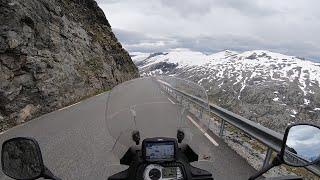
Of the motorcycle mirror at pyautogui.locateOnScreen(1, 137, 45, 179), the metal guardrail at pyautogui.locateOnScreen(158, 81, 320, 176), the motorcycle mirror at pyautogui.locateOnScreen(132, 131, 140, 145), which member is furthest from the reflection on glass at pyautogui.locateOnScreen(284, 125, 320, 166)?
the motorcycle mirror at pyautogui.locateOnScreen(1, 137, 45, 179)

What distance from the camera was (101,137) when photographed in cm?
1203

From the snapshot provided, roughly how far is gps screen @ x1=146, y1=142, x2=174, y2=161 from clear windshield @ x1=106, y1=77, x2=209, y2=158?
495 millimetres

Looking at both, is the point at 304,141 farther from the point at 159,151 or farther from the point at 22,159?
the point at 22,159

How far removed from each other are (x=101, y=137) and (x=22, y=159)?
8.98 meters

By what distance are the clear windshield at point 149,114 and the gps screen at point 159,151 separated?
50 centimetres

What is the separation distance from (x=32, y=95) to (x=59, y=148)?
26.8 feet

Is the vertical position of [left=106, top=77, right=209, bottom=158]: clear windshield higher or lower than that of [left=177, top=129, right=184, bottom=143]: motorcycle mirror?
higher

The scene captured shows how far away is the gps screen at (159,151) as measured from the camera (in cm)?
328

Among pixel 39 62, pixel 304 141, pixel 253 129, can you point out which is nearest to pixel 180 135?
pixel 304 141

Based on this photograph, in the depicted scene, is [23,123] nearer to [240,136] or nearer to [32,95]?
[32,95]

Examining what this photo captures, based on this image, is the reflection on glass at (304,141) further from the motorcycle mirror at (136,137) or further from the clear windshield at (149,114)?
the motorcycle mirror at (136,137)

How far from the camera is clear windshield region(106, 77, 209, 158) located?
12.8ft

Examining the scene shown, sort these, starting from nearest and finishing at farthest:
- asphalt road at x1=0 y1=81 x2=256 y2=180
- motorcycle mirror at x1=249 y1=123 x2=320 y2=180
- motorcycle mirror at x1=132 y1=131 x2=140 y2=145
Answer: motorcycle mirror at x1=249 y1=123 x2=320 y2=180 < motorcycle mirror at x1=132 y1=131 x2=140 y2=145 < asphalt road at x1=0 y1=81 x2=256 y2=180

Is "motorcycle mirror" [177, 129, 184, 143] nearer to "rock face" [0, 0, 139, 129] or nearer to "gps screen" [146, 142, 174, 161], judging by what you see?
"gps screen" [146, 142, 174, 161]
